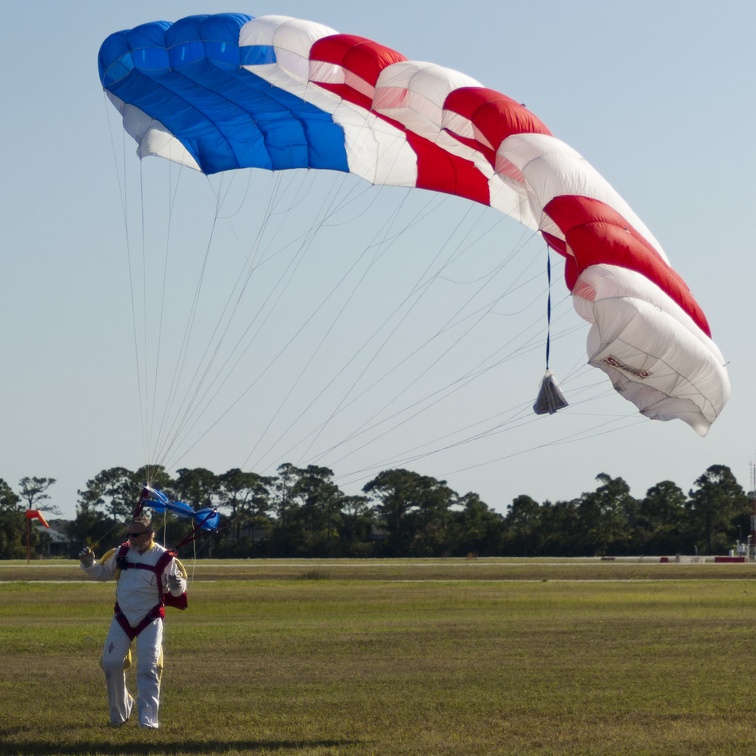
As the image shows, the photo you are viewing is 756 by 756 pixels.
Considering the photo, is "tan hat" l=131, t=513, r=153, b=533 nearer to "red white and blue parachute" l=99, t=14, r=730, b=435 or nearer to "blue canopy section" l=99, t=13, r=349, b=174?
"red white and blue parachute" l=99, t=14, r=730, b=435

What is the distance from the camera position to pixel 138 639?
9.60 metres

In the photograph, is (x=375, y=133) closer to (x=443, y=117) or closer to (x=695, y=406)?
(x=443, y=117)

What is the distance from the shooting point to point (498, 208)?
12.8 metres

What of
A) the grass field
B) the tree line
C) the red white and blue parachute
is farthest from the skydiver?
the tree line

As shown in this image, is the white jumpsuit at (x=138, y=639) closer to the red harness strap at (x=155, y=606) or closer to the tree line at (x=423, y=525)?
the red harness strap at (x=155, y=606)

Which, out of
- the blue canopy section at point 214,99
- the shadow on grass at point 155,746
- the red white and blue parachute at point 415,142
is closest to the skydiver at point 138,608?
the shadow on grass at point 155,746

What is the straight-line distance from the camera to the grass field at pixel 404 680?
8.54m

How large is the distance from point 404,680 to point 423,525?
2946 inches

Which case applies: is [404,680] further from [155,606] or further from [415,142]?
[415,142]

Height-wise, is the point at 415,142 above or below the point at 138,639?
above

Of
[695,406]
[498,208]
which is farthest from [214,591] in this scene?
[695,406]

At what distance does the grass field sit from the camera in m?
8.54

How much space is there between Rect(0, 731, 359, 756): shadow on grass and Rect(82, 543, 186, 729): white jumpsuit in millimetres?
634

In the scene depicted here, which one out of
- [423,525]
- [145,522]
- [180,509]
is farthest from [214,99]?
[423,525]
